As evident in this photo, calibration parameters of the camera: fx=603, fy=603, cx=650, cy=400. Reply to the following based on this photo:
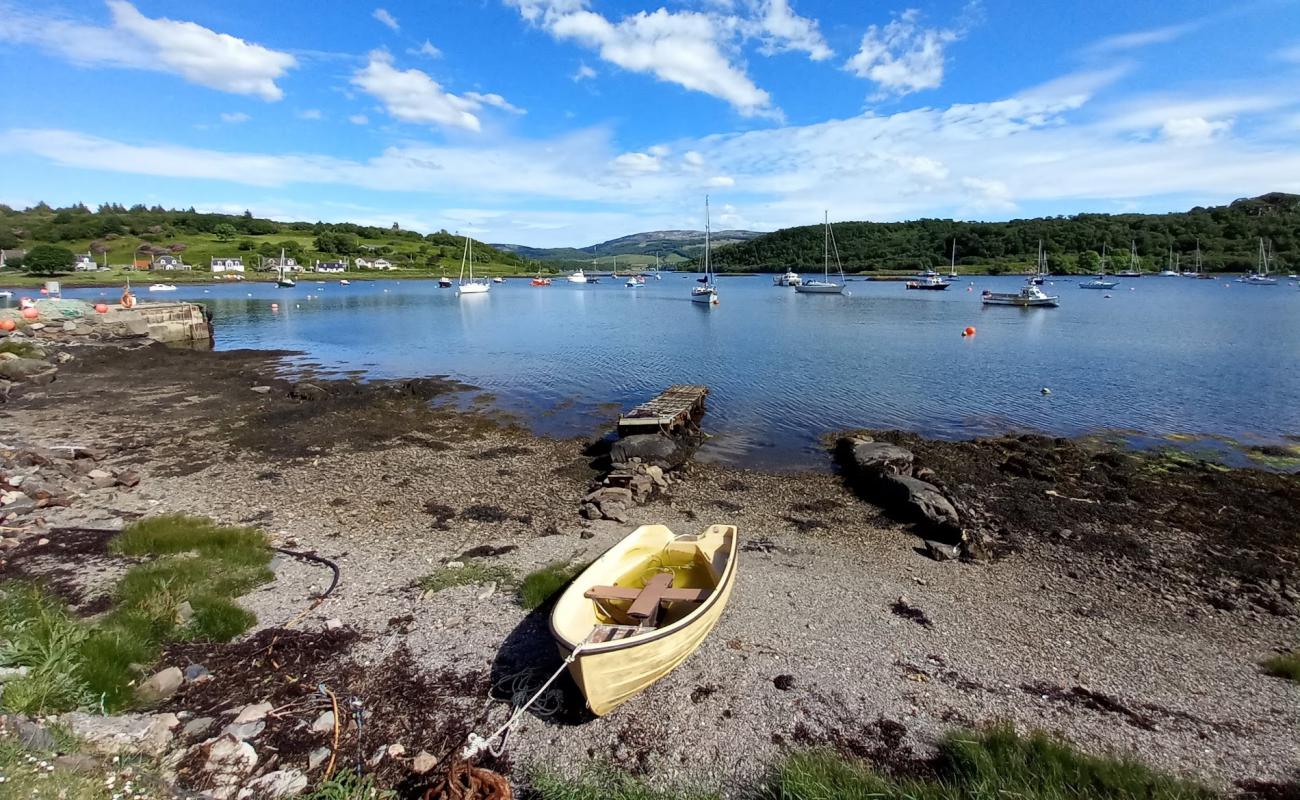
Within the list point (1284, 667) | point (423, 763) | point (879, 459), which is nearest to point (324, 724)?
point (423, 763)

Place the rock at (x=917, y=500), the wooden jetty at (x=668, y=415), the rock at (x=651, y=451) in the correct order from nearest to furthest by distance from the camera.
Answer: the rock at (x=917, y=500) → the rock at (x=651, y=451) → the wooden jetty at (x=668, y=415)

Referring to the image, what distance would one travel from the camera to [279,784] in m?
6.84

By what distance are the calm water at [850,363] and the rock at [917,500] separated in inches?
169

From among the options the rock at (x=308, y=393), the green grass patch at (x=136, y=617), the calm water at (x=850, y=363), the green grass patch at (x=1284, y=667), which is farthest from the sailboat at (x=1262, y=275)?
the green grass patch at (x=136, y=617)

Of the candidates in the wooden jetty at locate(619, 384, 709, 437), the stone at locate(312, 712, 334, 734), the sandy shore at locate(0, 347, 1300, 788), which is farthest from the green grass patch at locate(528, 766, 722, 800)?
the wooden jetty at locate(619, 384, 709, 437)

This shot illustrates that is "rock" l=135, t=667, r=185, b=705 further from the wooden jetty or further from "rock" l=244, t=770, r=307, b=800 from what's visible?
the wooden jetty

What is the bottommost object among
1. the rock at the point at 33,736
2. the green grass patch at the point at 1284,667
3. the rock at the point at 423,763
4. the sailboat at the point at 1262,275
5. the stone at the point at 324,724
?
the green grass patch at the point at 1284,667

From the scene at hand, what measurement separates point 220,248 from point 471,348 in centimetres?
19244

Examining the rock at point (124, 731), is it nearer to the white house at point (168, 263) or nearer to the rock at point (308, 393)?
the rock at point (308, 393)

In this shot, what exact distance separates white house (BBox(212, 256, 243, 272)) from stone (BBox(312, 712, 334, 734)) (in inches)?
8157

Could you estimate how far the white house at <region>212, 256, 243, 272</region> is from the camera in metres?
173

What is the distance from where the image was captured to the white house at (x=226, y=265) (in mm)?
172750

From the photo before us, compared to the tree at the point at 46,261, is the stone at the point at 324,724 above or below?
below

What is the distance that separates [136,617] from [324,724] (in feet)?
13.3
